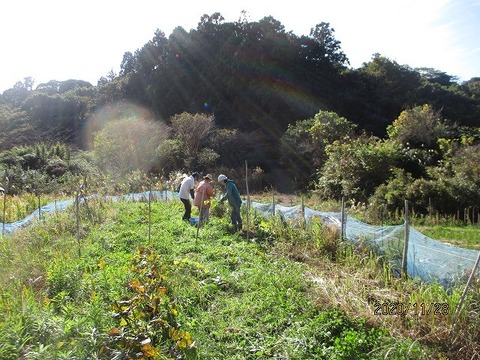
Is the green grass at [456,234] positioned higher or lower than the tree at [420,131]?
lower

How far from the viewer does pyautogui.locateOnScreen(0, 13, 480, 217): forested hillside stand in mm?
18172

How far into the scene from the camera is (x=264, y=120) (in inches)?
1362

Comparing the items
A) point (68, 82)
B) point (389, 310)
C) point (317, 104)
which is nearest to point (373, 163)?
point (389, 310)

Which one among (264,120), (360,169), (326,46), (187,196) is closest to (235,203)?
(187,196)

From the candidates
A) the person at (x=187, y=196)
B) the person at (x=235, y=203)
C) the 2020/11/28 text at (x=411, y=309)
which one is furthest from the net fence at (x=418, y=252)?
the person at (x=187, y=196)

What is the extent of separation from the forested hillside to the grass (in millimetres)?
10132

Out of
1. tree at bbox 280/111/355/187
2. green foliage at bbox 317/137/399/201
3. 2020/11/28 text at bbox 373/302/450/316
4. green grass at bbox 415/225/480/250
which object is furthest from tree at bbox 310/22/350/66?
2020/11/28 text at bbox 373/302/450/316

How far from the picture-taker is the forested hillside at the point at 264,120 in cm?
1817

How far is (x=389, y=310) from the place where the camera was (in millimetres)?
4523

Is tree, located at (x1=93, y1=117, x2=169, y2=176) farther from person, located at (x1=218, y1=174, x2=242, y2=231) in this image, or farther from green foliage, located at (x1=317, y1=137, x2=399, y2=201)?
person, located at (x1=218, y1=174, x2=242, y2=231)

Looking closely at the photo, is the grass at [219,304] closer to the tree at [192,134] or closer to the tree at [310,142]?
the tree at [310,142]

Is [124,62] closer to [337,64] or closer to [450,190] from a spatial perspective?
[337,64]

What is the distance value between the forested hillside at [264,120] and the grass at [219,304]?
399 inches

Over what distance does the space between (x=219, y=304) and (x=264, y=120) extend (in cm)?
3062
